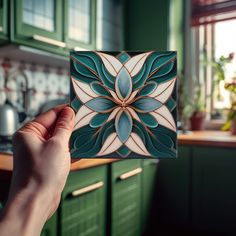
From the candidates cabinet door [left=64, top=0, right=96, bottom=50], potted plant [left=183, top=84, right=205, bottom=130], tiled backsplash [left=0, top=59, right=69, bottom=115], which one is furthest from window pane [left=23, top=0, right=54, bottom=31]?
potted plant [left=183, top=84, right=205, bottom=130]

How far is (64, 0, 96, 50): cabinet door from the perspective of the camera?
1954mm

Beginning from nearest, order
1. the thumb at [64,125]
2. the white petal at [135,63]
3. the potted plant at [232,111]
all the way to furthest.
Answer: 1. the thumb at [64,125]
2. the white petal at [135,63]
3. the potted plant at [232,111]

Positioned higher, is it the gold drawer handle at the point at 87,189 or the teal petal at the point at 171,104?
the teal petal at the point at 171,104

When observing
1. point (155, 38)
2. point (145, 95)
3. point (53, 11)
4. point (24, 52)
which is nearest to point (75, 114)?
point (145, 95)

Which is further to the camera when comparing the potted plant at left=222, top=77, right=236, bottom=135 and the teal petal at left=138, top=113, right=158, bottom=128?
the potted plant at left=222, top=77, right=236, bottom=135

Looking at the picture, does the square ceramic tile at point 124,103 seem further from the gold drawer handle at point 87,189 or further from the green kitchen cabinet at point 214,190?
the green kitchen cabinet at point 214,190

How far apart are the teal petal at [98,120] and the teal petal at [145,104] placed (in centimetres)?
7

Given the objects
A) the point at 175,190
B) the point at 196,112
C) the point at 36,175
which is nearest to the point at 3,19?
the point at 36,175

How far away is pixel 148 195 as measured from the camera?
2051 millimetres

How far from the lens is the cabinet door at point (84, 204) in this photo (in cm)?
128

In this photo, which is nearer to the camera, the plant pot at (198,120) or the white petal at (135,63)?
the white petal at (135,63)

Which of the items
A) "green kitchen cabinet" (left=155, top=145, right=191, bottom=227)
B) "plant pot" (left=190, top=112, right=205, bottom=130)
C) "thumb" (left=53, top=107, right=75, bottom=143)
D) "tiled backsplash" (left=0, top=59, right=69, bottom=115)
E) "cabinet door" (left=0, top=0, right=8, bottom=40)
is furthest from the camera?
"plant pot" (left=190, top=112, right=205, bottom=130)

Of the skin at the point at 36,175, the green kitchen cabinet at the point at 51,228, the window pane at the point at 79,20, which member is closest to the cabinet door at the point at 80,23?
the window pane at the point at 79,20

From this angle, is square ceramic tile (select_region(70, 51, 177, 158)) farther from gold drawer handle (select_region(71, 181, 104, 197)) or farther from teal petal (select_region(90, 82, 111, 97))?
gold drawer handle (select_region(71, 181, 104, 197))
